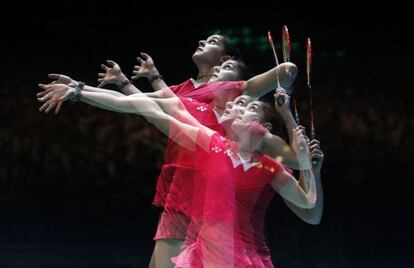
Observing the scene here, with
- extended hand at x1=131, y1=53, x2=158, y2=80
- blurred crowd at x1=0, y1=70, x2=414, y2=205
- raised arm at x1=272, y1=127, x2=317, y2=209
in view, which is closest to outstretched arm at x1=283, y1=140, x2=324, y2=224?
raised arm at x1=272, y1=127, x2=317, y2=209

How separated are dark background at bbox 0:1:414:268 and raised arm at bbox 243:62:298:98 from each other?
11cm

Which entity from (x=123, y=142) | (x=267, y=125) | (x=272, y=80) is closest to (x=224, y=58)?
(x=272, y=80)

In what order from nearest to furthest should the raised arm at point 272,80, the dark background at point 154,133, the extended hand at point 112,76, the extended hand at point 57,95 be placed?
the extended hand at point 57,95 → the raised arm at point 272,80 → the extended hand at point 112,76 → the dark background at point 154,133

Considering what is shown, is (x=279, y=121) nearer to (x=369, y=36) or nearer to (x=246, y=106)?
(x=246, y=106)

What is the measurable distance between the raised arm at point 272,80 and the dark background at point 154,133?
11 centimetres

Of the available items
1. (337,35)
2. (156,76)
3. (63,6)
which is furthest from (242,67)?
(337,35)

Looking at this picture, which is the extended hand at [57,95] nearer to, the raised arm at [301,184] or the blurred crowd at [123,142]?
the raised arm at [301,184]

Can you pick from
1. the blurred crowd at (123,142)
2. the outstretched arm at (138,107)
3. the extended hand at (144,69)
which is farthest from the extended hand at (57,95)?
the blurred crowd at (123,142)

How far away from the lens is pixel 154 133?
3.45 meters

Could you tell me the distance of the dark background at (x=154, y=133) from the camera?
3.03m

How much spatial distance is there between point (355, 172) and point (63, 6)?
2.27m

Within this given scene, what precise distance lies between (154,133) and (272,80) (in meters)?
1.38

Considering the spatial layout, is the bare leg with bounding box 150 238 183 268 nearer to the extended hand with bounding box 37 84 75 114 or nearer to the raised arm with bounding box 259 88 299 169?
the raised arm with bounding box 259 88 299 169

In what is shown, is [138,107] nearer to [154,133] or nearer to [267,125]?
[267,125]
